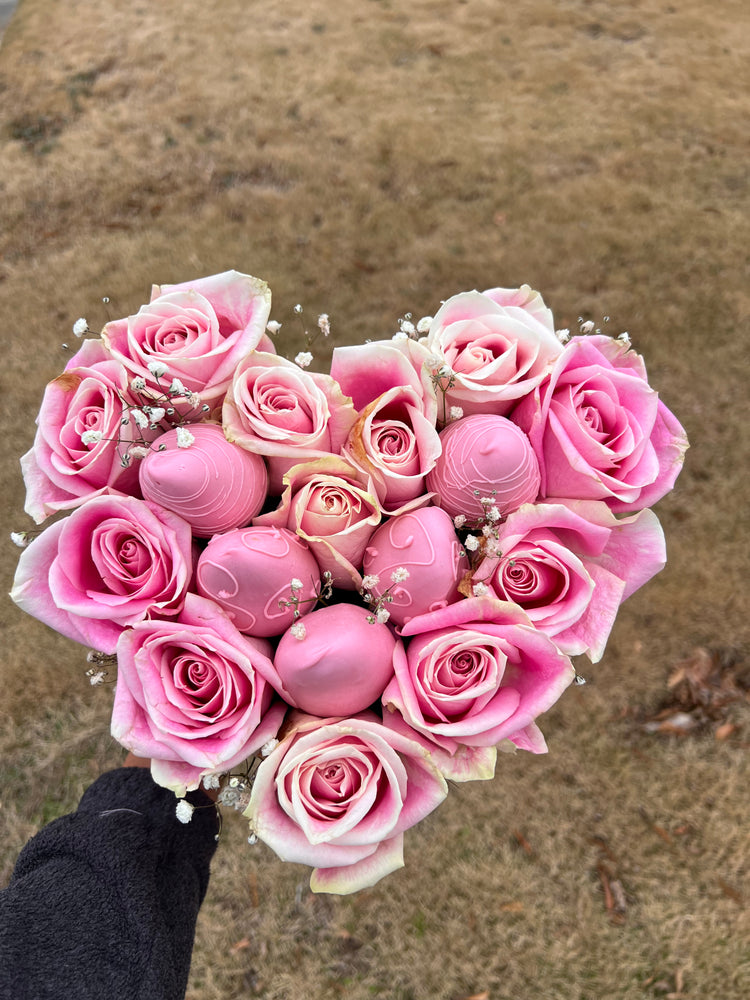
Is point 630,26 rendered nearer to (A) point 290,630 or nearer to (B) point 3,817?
(A) point 290,630

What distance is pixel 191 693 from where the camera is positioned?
67cm

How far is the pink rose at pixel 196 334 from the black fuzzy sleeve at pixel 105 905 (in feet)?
1.83

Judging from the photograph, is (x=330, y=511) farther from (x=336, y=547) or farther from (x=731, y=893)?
(x=731, y=893)

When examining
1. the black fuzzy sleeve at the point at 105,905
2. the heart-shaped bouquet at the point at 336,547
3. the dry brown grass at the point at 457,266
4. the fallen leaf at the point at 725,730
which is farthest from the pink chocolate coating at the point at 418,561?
the fallen leaf at the point at 725,730

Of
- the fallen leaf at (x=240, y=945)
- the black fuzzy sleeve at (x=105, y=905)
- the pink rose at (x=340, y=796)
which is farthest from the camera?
the fallen leaf at (x=240, y=945)

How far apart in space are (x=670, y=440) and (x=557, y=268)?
4.48ft

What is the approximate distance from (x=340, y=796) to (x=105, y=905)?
0.40 meters

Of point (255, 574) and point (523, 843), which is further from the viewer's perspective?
point (523, 843)

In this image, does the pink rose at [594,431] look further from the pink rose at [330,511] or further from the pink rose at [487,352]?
the pink rose at [330,511]

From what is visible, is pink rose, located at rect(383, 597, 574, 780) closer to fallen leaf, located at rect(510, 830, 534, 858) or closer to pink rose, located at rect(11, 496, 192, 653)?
pink rose, located at rect(11, 496, 192, 653)

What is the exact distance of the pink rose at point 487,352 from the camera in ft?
2.44

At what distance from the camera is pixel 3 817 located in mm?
1517

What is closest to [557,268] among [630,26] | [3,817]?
[630,26]

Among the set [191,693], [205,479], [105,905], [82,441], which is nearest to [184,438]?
[205,479]
